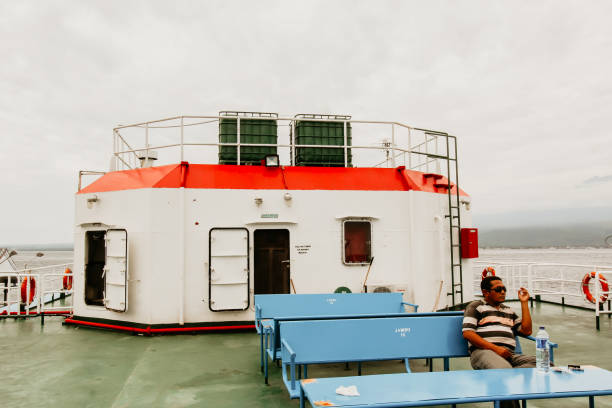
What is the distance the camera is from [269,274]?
9.45 meters

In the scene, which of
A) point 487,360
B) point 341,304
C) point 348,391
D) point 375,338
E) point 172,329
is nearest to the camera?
point 348,391

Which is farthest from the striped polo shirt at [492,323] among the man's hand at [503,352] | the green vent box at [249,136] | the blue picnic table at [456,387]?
the green vent box at [249,136]

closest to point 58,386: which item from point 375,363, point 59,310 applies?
point 375,363

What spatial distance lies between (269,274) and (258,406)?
4501 millimetres

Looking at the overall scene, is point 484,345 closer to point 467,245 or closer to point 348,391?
point 348,391

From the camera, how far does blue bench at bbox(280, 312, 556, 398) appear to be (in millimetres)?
4980

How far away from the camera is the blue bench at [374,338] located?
4980 mm

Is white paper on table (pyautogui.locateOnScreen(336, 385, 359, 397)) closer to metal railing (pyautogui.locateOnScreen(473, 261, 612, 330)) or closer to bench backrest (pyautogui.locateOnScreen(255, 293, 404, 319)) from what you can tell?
bench backrest (pyautogui.locateOnScreen(255, 293, 404, 319))

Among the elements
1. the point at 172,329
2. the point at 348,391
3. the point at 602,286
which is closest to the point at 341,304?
the point at 172,329

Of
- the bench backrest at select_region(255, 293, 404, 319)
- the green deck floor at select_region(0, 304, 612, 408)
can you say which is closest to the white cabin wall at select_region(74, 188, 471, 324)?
the green deck floor at select_region(0, 304, 612, 408)

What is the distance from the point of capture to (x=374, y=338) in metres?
5.10

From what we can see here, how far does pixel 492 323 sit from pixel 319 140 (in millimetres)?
6580

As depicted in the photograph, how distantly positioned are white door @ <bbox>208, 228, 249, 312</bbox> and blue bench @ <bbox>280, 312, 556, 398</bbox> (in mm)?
3982

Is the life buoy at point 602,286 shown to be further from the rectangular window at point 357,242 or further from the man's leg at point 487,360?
the man's leg at point 487,360
